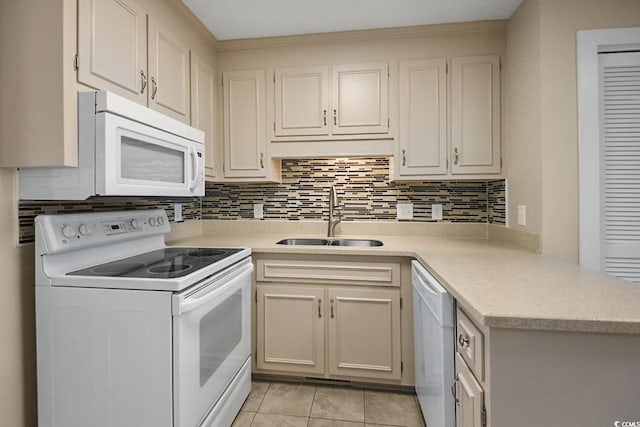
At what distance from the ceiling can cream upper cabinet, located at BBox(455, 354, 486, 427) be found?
6.38ft

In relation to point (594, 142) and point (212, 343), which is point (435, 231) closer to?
point (594, 142)

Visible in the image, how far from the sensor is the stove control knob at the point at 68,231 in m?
1.32

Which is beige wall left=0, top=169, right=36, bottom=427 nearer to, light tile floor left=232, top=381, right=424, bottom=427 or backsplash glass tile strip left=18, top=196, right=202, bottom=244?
backsplash glass tile strip left=18, top=196, right=202, bottom=244

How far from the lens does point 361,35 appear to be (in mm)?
2266

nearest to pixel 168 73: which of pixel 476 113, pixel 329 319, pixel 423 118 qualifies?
pixel 423 118

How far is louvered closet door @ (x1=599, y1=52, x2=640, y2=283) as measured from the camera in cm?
163

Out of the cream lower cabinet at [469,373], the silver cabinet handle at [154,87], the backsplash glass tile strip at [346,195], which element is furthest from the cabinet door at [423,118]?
the silver cabinet handle at [154,87]

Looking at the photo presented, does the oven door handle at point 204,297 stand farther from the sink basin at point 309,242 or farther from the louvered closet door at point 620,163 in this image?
the louvered closet door at point 620,163

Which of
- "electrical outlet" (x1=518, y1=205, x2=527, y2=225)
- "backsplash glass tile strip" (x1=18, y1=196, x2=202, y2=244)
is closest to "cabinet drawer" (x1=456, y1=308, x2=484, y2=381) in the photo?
"electrical outlet" (x1=518, y1=205, x2=527, y2=225)

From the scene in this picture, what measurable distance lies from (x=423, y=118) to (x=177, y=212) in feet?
6.15

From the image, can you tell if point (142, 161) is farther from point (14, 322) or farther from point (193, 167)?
point (14, 322)

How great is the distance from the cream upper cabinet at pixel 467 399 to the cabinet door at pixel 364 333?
0.79 metres

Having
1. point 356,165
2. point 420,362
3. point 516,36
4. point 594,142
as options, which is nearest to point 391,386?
point 420,362

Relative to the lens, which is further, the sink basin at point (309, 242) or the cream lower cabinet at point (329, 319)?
the sink basin at point (309, 242)
